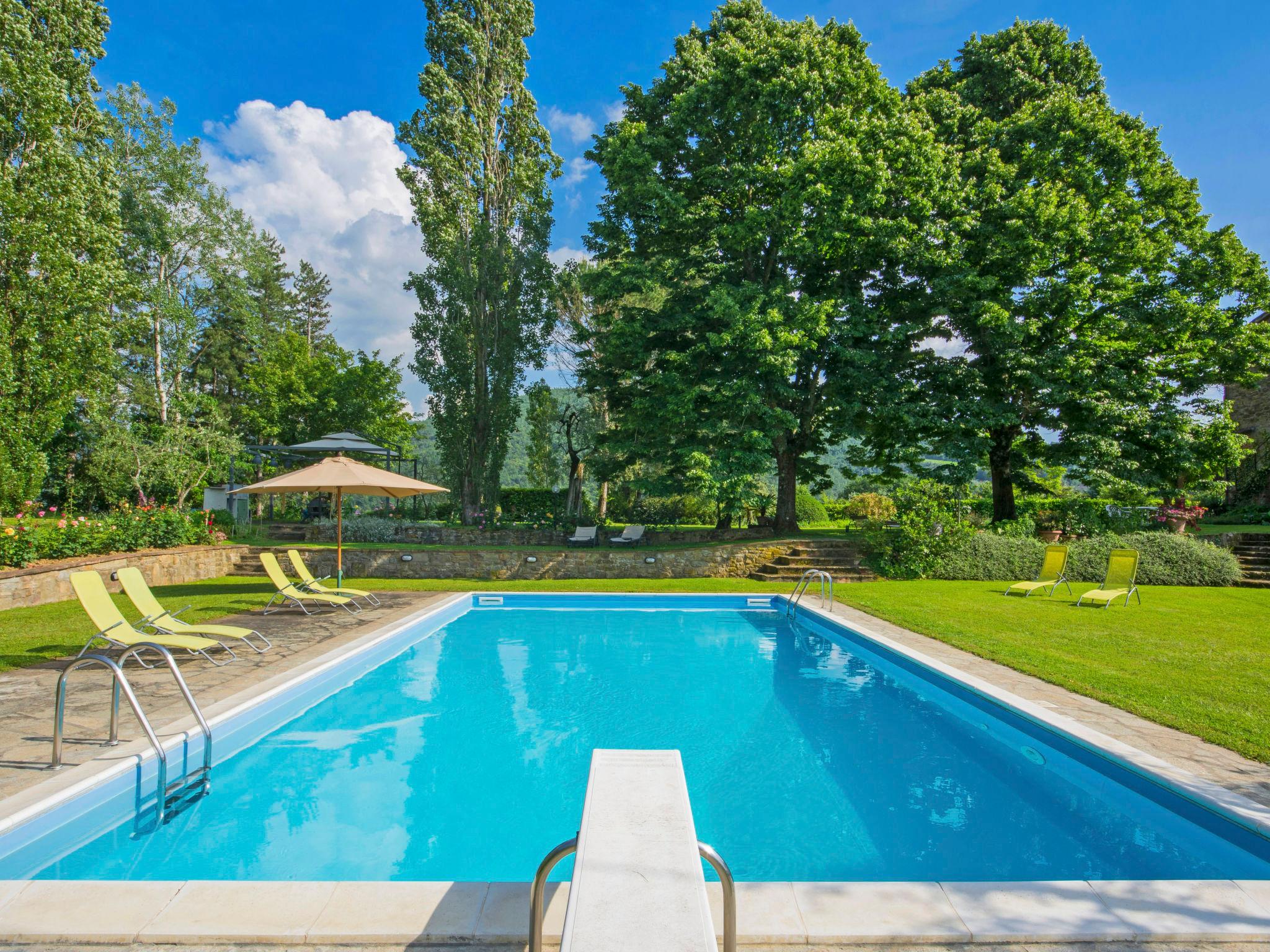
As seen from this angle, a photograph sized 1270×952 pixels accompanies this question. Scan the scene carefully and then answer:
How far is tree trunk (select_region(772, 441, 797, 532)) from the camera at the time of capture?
18.0 meters

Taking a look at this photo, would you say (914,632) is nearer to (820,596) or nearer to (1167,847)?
(820,596)

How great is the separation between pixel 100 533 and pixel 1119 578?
19.8 m

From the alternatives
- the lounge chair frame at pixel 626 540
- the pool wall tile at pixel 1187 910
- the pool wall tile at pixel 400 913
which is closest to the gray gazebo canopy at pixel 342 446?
the lounge chair frame at pixel 626 540

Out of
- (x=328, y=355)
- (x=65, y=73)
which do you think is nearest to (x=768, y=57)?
(x=65, y=73)

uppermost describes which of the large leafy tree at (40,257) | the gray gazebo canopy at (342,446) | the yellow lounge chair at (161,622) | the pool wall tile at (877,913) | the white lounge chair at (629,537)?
the large leafy tree at (40,257)

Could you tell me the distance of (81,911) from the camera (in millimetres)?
2541

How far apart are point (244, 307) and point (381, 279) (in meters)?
8.12

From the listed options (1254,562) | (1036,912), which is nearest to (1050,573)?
(1254,562)

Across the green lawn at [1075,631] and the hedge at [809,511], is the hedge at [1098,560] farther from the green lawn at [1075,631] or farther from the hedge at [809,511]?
the hedge at [809,511]

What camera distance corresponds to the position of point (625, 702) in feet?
22.4

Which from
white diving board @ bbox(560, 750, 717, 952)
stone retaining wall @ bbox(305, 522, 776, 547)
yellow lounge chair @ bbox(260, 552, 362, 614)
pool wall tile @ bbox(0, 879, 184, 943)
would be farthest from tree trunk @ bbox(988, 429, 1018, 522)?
pool wall tile @ bbox(0, 879, 184, 943)

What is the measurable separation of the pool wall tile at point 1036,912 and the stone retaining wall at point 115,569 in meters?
11.9

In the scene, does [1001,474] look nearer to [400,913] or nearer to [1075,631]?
[1075,631]

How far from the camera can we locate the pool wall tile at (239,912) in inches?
94.8
